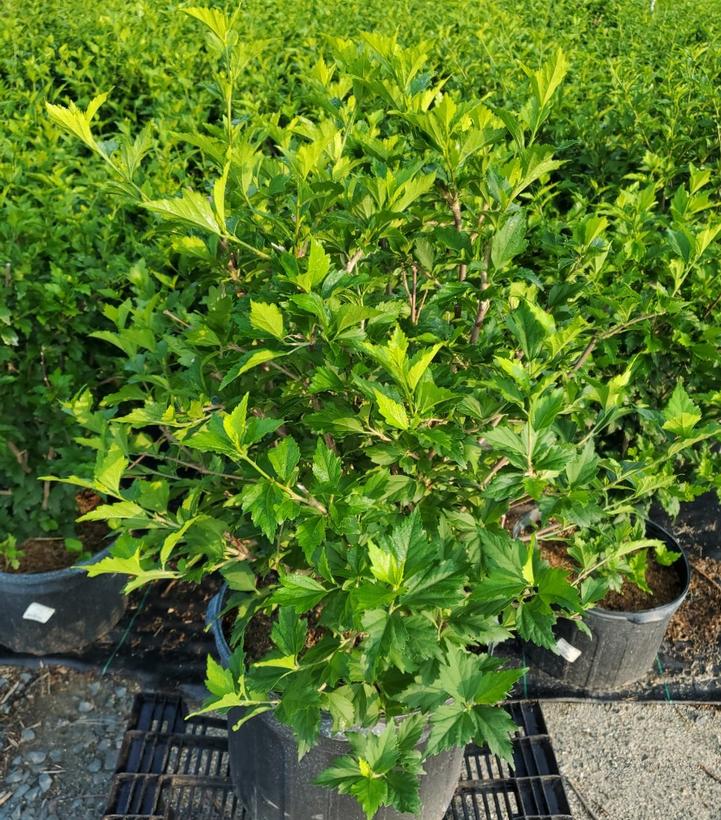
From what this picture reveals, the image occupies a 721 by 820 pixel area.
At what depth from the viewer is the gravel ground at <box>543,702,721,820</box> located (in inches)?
104

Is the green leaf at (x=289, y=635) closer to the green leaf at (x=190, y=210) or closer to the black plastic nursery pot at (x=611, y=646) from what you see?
the green leaf at (x=190, y=210)

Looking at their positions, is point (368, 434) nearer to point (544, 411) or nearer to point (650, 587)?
point (544, 411)

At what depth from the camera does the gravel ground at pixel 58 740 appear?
2.59 m

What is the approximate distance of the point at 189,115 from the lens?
13.6ft

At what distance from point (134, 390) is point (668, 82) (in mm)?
3726

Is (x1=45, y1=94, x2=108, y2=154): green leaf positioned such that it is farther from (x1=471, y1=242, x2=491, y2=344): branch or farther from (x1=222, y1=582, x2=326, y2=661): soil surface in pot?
(x1=222, y1=582, x2=326, y2=661): soil surface in pot

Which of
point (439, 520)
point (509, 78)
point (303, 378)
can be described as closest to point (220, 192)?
point (303, 378)

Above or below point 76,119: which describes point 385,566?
below

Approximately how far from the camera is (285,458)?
1.43 metres

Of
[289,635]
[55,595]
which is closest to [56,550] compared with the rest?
[55,595]

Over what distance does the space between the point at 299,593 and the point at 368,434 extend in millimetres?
350

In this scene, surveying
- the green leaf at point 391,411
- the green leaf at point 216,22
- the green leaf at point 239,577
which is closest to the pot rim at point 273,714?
the green leaf at point 239,577

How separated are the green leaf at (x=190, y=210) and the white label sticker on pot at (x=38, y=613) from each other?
1873mm

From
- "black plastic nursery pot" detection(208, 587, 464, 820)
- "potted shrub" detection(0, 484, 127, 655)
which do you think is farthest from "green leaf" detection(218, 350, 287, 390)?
"potted shrub" detection(0, 484, 127, 655)
